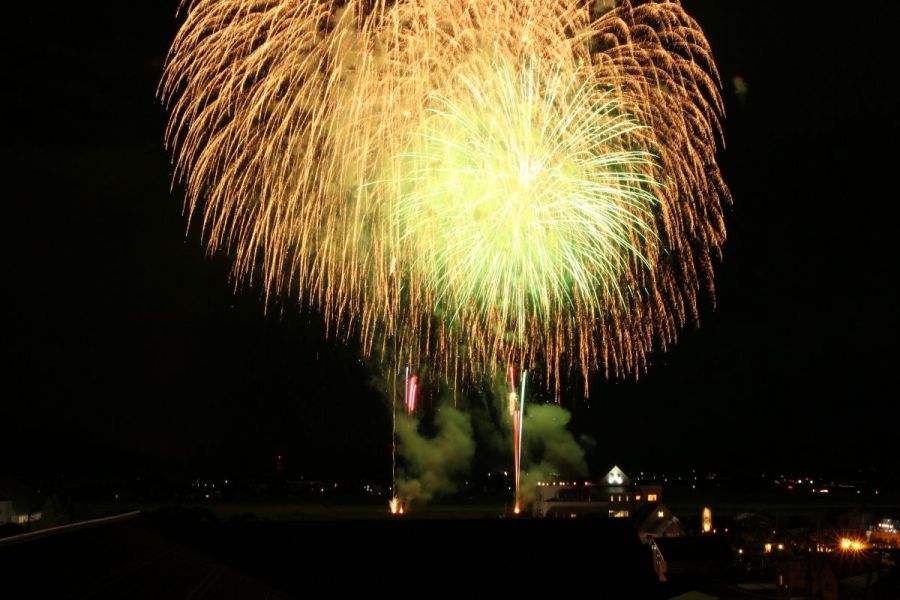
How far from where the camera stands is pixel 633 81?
65.2ft

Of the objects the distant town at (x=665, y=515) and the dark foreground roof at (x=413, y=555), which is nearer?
the dark foreground roof at (x=413, y=555)

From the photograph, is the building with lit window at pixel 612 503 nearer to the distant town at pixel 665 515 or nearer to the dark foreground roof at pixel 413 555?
the distant town at pixel 665 515

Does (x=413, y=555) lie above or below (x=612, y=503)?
below

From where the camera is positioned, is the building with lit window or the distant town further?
the building with lit window

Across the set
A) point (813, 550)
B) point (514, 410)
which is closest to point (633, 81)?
point (514, 410)

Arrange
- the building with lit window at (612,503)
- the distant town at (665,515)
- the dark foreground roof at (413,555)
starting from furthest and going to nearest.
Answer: the building with lit window at (612,503), the distant town at (665,515), the dark foreground roof at (413,555)

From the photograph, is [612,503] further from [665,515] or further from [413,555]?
[413,555]

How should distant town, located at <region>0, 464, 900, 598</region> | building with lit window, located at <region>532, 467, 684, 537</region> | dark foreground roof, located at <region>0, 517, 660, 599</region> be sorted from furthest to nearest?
building with lit window, located at <region>532, 467, 684, 537</region>
distant town, located at <region>0, 464, 900, 598</region>
dark foreground roof, located at <region>0, 517, 660, 599</region>

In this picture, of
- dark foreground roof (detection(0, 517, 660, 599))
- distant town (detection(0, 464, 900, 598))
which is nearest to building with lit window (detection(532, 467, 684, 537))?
distant town (detection(0, 464, 900, 598))

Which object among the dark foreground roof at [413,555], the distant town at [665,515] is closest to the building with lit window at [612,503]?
the distant town at [665,515]

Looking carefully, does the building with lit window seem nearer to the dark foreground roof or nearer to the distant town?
the distant town

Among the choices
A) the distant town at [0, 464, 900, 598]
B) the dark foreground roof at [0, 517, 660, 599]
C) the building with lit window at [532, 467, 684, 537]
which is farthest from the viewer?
the building with lit window at [532, 467, 684, 537]

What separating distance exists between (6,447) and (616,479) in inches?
2766

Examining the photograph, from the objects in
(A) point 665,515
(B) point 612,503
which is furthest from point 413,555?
(B) point 612,503
